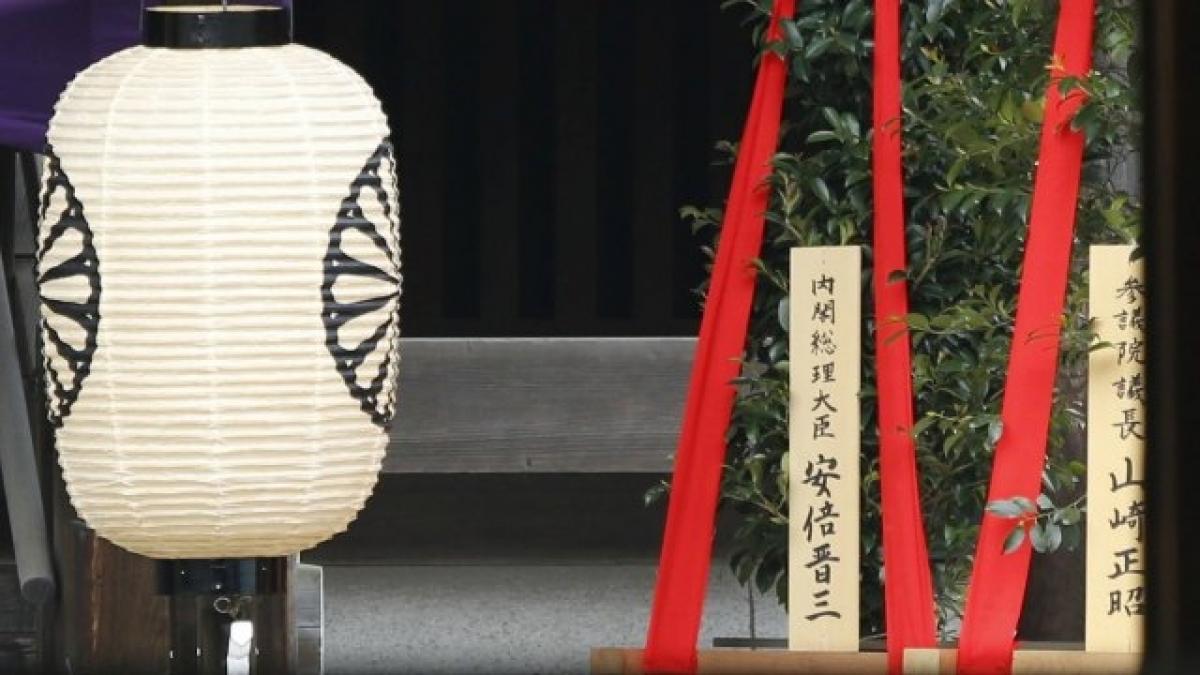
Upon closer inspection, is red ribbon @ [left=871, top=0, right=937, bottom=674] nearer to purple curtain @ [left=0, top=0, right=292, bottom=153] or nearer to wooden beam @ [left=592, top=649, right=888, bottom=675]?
wooden beam @ [left=592, top=649, right=888, bottom=675]

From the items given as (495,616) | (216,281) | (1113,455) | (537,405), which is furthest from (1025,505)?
(495,616)

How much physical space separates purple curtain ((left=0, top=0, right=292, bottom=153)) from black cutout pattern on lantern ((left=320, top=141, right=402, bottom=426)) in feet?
3.13

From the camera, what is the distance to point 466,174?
274 inches

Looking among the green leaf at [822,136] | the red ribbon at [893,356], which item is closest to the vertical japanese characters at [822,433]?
the red ribbon at [893,356]

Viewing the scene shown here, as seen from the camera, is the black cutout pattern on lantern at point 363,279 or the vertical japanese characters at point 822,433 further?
the vertical japanese characters at point 822,433

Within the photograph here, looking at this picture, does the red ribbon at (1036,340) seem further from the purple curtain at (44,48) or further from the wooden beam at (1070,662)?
the purple curtain at (44,48)

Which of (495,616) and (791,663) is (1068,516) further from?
(495,616)

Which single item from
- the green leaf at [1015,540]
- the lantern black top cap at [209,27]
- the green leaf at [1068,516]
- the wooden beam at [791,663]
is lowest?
the wooden beam at [791,663]

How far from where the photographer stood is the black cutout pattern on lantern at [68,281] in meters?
3.32

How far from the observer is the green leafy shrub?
12.4 feet

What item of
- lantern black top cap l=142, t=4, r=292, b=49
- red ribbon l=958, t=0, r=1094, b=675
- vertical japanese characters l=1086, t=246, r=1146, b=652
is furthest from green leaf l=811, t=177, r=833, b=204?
lantern black top cap l=142, t=4, r=292, b=49

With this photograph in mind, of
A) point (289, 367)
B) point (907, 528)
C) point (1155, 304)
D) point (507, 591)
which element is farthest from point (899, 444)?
point (507, 591)

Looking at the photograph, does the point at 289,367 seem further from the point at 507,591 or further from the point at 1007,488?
the point at 507,591

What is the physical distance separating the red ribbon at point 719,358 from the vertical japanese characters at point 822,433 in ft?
0.46
